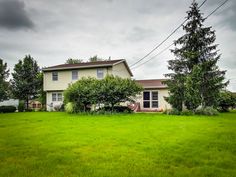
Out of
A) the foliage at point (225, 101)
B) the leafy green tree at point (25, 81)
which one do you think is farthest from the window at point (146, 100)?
the leafy green tree at point (25, 81)

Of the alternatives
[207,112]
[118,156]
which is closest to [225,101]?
[207,112]

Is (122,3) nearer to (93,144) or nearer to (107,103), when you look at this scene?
(107,103)

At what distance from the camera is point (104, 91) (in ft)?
66.3

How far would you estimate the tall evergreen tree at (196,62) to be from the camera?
21016 millimetres

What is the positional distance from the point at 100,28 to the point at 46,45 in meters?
6.15

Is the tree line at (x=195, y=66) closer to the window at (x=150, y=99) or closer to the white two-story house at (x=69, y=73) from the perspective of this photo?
the window at (x=150, y=99)

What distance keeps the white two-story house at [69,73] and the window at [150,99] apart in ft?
13.2

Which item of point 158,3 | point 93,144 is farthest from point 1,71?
point 93,144

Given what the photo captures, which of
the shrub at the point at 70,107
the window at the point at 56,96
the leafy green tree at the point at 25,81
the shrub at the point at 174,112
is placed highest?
the leafy green tree at the point at 25,81

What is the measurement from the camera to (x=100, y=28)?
21578 millimetres

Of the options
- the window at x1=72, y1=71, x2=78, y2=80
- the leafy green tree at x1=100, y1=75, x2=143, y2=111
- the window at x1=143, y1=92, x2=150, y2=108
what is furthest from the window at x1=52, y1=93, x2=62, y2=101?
the window at x1=143, y1=92, x2=150, y2=108

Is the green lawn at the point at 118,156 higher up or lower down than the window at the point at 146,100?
lower down

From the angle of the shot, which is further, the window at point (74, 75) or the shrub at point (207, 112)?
the window at point (74, 75)

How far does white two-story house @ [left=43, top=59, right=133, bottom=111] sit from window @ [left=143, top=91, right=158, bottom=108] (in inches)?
158
